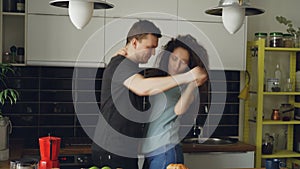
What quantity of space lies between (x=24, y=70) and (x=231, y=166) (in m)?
1.78

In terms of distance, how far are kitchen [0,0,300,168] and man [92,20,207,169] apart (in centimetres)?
75

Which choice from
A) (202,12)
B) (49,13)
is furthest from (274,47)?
(49,13)

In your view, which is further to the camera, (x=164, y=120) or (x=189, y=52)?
(x=189, y=52)

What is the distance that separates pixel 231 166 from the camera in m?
3.67

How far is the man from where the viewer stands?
A: 8.75 ft

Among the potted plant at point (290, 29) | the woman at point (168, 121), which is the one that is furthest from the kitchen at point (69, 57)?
the woman at point (168, 121)

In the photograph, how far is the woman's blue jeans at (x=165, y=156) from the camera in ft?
9.53

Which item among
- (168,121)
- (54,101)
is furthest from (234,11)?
(54,101)

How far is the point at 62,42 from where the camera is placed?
3504 mm

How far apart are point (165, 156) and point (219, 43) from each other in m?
1.26

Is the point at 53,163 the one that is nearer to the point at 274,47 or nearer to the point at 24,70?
the point at 24,70

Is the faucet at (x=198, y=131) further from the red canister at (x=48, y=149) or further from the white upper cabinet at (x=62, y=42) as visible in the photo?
the red canister at (x=48, y=149)

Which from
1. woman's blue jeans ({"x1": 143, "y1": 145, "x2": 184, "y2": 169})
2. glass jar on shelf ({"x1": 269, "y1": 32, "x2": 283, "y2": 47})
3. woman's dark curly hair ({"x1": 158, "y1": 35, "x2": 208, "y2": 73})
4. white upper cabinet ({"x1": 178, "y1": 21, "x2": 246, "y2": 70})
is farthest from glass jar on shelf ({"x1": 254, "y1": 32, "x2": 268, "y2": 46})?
woman's blue jeans ({"x1": 143, "y1": 145, "x2": 184, "y2": 169})

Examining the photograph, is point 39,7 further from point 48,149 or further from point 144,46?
point 48,149
